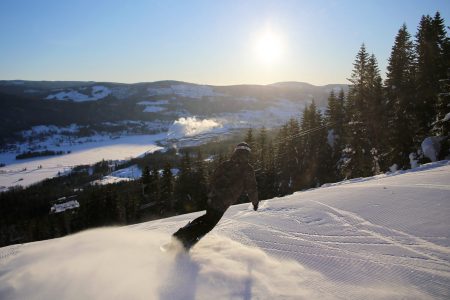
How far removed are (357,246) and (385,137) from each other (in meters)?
31.1

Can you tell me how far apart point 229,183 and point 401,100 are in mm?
29755

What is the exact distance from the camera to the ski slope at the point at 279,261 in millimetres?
4430

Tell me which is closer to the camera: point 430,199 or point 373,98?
point 430,199

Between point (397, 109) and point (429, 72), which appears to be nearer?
point (429, 72)

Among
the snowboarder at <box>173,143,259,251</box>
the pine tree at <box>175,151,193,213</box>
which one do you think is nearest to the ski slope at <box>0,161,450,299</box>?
the snowboarder at <box>173,143,259,251</box>

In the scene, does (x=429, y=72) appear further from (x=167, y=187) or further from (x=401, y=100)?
(x=167, y=187)

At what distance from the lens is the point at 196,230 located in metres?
6.50

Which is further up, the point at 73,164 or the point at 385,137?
the point at 385,137

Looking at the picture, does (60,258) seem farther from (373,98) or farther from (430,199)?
(373,98)

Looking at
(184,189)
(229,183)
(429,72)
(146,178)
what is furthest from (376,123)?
(146,178)

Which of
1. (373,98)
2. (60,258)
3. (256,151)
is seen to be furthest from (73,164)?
(60,258)

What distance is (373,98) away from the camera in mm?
35156

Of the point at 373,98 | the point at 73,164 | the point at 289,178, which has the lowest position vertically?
the point at 73,164

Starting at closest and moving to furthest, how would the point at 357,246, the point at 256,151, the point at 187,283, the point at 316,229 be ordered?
the point at 187,283
the point at 357,246
the point at 316,229
the point at 256,151
